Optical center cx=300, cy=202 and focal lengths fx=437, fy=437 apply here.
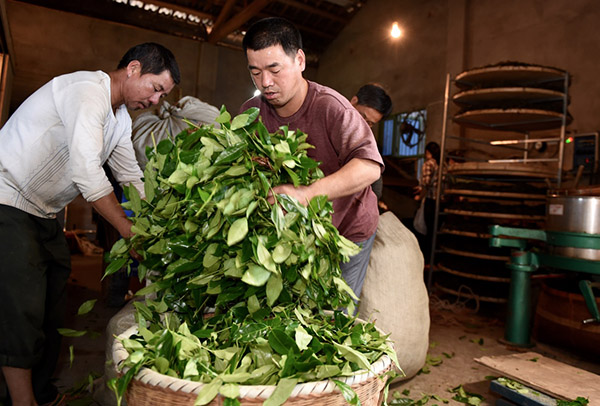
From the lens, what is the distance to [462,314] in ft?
12.5

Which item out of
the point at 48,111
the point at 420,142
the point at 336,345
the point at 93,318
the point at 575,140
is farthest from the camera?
the point at 420,142

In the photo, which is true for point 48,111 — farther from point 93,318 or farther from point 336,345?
point 93,318

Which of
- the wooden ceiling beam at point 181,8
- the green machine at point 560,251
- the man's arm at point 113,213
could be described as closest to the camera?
the man's arm at point 113,213

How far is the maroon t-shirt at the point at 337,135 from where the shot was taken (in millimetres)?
1329

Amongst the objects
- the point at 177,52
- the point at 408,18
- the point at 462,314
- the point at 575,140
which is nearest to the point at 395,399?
the point at 462,314

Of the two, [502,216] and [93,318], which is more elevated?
[502,216]

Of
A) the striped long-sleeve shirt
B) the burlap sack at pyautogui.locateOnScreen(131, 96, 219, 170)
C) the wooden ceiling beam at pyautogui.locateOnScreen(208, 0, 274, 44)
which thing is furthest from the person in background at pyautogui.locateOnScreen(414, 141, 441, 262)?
the wooden ceiling beam at pyautogui.locateOnScreen(208, 0, 274, 44)

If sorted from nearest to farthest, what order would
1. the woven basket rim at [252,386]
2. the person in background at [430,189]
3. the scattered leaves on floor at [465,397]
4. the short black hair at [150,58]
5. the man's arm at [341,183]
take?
the woven basket rim at [252,386]
the man's arm at [341,183]
the short black hair at [150,58]
the scattered leaves on floor at [465,397]
the person in background at [430,189]

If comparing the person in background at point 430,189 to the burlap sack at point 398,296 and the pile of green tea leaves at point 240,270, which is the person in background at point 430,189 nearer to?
the burlap sack at point 398,296

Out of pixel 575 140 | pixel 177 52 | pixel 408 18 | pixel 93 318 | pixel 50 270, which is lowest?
pixel 93 318

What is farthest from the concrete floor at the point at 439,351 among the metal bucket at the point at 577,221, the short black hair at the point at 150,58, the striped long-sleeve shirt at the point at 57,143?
the short black hair at the point at 150,58

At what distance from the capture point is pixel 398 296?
2.16m

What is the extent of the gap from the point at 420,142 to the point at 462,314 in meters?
→ 5.33

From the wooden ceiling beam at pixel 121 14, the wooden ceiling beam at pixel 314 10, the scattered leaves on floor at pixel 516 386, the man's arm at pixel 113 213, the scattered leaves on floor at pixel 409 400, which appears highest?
the wooden ceiling beam at pixel 314 10
